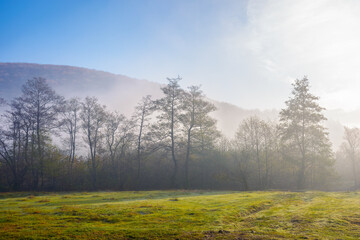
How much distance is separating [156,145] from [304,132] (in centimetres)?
2466

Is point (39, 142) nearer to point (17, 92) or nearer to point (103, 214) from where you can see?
point (103, 214)

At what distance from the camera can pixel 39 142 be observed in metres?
36.3

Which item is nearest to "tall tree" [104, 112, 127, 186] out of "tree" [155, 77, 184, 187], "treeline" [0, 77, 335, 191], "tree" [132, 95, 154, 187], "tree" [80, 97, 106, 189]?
"treeline" [0, 77, 335, 191]

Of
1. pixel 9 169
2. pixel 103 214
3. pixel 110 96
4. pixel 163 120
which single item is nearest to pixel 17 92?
pixel 110 96

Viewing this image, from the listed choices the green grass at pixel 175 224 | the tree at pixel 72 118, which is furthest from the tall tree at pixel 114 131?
the green grass at pixel 175 224

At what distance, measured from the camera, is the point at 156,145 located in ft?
127

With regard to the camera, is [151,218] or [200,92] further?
[200,92]

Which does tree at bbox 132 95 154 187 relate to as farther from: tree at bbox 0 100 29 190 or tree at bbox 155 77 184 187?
tree at bbox 0 100 29 190

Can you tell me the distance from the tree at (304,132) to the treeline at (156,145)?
0.15 m

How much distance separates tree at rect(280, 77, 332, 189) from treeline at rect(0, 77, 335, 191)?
145 mm

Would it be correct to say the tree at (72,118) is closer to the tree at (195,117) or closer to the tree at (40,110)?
the tree at (40,110)

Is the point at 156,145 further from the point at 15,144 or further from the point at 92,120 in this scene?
the point at 15,144

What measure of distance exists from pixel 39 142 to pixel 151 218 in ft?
108

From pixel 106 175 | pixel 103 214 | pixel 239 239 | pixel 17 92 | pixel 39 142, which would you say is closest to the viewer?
pixel 239 239
